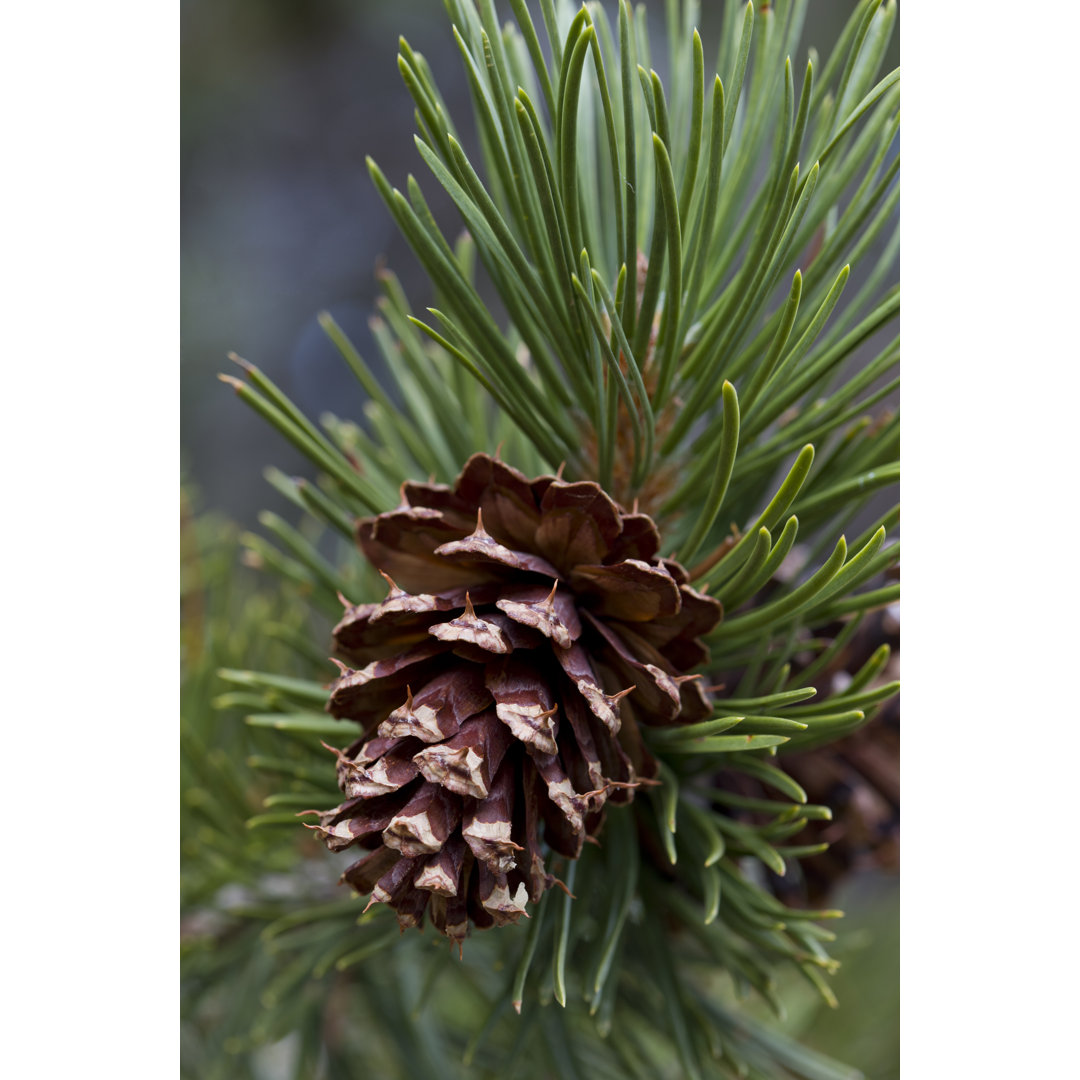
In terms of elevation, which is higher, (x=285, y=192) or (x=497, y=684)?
(x=285, y=192)

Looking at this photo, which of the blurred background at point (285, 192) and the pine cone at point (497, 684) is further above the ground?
the blurred background at point (285, 192)

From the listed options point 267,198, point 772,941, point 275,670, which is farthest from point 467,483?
point 267,198

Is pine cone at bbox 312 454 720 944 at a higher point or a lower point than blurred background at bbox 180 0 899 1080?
lower

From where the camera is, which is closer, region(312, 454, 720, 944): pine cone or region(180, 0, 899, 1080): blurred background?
region(312, 454, 720, 944): pine cone

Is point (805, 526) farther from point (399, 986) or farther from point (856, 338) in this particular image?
point (399, 986)

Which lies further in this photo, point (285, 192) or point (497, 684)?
point (285, 192)
